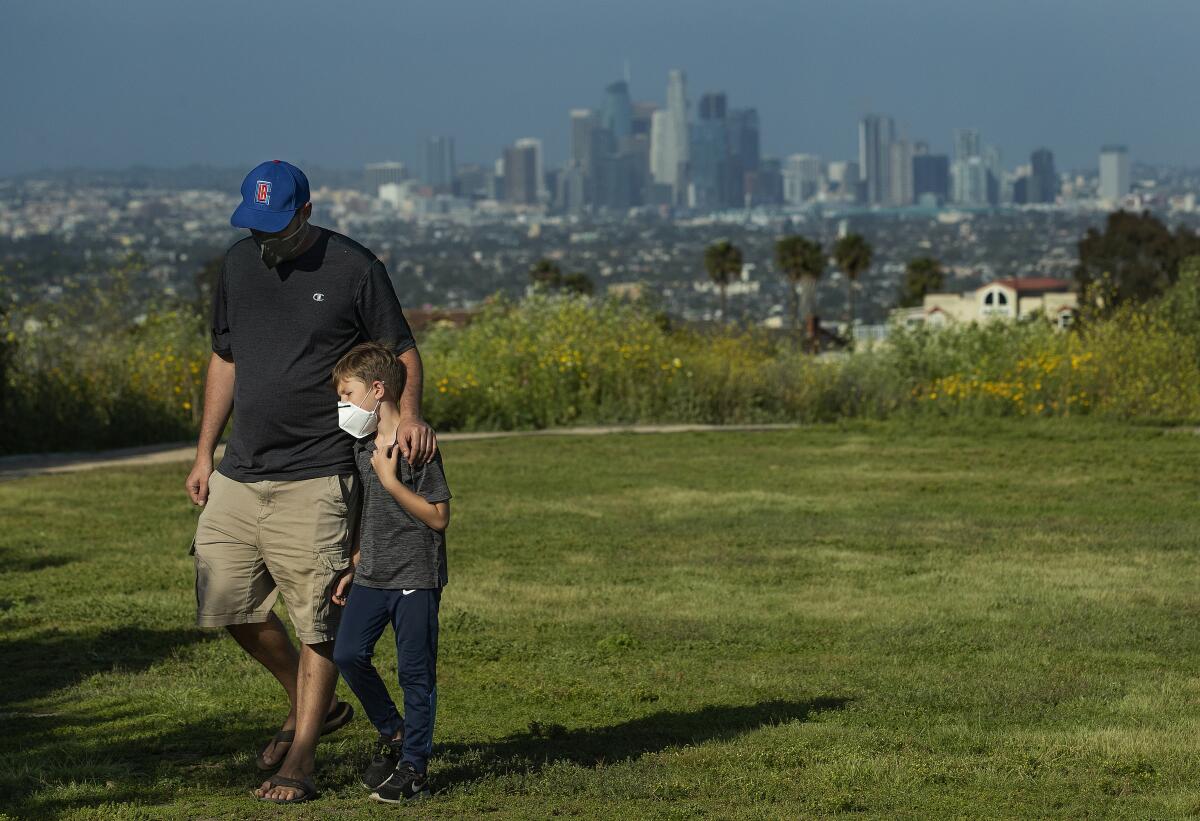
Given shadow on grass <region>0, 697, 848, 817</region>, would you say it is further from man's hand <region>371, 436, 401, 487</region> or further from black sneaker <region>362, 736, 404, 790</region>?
man's hand <region>371, 436, 401, 487</region>

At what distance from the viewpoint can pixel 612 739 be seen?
6.27 m

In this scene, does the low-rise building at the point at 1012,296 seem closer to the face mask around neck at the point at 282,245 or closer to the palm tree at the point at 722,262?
the palm tree at the point at 722,262

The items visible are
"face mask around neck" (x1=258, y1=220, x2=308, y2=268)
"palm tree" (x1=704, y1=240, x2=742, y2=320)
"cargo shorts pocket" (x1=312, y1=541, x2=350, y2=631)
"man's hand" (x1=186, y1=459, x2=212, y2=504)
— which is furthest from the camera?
"palm tree" (x1=704, y1=240, x2=742, y2=320)

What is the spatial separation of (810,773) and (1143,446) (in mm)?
10871

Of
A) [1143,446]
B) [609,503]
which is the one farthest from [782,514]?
[1143,446]

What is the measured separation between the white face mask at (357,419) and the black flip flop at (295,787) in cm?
111

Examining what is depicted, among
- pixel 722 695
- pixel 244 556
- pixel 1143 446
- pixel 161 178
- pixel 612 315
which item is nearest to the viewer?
pixel 244 556

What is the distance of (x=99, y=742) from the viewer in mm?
6223

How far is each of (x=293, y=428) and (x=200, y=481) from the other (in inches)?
17.0

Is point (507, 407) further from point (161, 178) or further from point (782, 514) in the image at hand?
point (161, 178)

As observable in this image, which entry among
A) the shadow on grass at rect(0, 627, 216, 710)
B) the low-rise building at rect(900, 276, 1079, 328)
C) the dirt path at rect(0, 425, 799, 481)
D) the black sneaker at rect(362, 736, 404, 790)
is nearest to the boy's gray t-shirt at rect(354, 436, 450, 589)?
the black sneaker at rect(362, 736, 404, 790)

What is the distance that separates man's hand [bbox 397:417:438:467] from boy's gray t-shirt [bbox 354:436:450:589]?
5cm

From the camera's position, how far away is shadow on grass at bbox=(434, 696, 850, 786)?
579 centimetres

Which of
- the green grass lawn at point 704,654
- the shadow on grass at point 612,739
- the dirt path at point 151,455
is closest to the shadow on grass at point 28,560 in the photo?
the green grass lawn at point 704,654
